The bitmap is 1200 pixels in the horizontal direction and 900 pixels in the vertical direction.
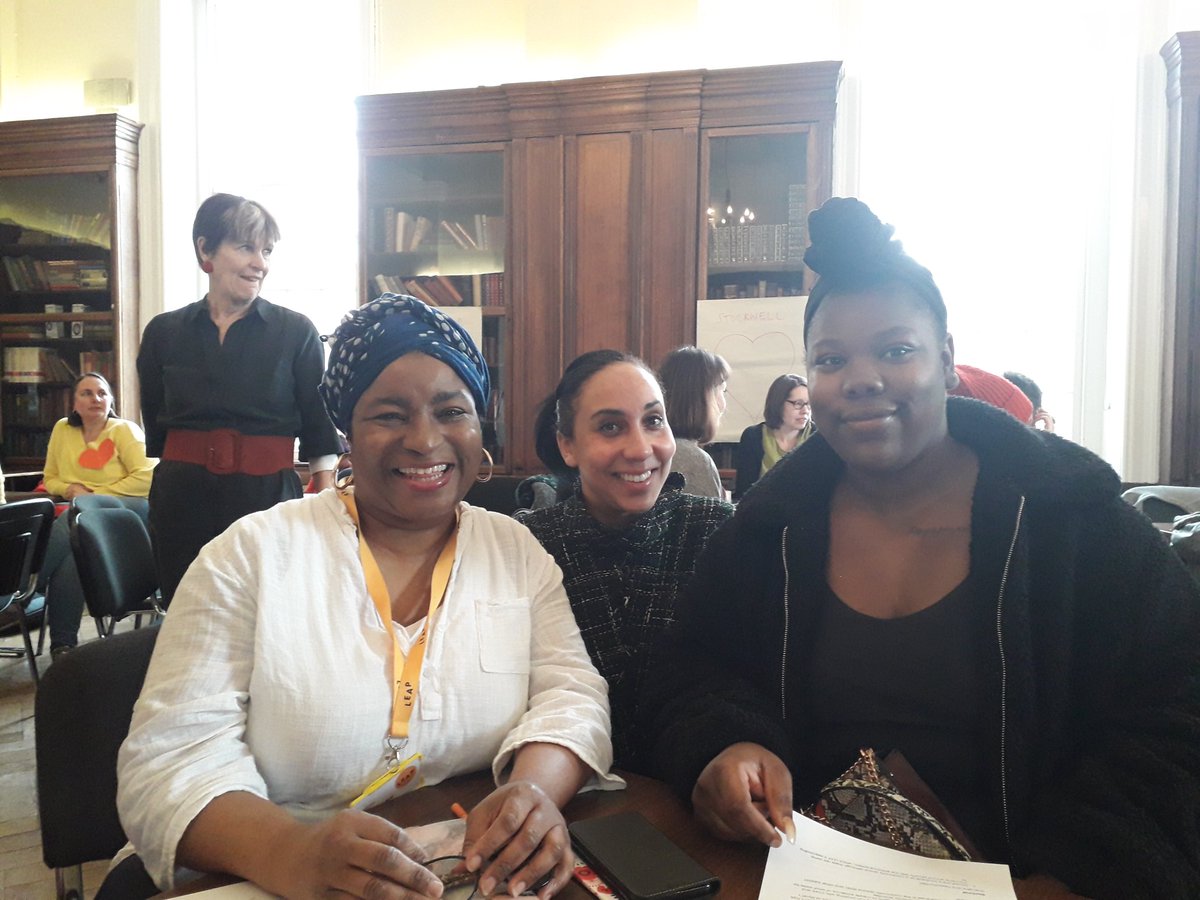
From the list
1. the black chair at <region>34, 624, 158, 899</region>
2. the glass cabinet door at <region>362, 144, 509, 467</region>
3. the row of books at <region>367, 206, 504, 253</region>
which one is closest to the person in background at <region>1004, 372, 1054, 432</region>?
the glass cabinet door at <region>362, 144, 509, 467</region>

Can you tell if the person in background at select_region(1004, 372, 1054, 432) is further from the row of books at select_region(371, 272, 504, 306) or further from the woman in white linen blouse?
the woman in white linen blouse

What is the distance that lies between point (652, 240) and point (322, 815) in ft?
13.0

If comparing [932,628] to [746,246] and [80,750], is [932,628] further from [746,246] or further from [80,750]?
[746,246]

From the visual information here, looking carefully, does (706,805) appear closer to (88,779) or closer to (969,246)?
(88,779)

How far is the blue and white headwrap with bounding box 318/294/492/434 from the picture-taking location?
4.02 feet

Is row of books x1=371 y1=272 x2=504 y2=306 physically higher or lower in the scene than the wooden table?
higher

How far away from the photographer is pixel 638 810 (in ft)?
3.44

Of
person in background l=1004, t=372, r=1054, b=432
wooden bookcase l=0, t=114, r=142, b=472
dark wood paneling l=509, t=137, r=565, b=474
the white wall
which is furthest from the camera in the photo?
wooden bookcase l=0, t=114, r=142, b=472

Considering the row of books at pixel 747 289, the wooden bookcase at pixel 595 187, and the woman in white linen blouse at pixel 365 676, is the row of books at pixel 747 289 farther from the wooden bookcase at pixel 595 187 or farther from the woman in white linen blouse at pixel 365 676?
the woman in white linen blouse at pixel 365 676

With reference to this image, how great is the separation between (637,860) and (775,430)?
11.8ft

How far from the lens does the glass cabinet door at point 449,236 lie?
16.0ft

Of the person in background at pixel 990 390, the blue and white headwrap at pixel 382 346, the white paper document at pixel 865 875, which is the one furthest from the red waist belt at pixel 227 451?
the white paper document at pixel 865 875

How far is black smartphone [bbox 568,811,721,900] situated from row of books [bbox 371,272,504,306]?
4164 mm

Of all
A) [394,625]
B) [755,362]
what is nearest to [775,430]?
[755,362]
